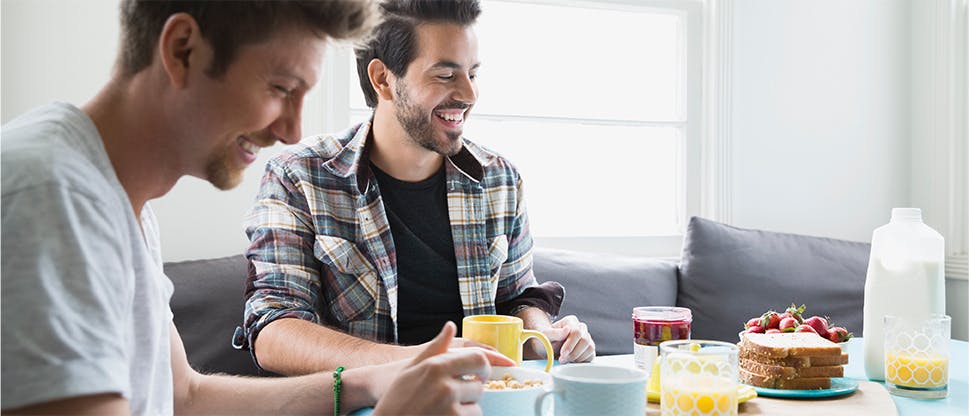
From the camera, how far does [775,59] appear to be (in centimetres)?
300

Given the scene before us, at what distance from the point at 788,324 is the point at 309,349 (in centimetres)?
85

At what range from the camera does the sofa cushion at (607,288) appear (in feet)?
7.92

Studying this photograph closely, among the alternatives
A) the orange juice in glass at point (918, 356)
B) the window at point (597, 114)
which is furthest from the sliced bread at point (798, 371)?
the window at point (597, 114)

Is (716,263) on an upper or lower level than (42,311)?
lower

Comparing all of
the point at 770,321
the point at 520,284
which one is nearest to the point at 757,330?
the point at 770,321

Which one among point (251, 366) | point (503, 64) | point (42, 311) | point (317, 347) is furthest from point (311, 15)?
point (503, 64)

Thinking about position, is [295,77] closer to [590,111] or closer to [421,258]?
[421,258]

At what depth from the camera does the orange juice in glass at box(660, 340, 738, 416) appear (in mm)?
1029

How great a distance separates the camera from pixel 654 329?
1.27 metres

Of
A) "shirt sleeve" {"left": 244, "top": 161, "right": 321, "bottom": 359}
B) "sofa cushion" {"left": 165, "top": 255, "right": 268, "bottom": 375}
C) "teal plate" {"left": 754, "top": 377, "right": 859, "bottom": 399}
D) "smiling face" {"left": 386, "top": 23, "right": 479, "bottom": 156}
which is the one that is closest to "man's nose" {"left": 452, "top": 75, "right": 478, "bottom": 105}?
"smiling face" {"left": 386, "top": 23, "right": 479, "bottom": 156}

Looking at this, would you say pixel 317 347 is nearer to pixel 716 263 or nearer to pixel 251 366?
pixel 251 366

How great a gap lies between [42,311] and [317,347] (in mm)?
849

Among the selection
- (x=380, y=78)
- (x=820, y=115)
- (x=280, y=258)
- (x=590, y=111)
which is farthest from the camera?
(x=820, y=115)

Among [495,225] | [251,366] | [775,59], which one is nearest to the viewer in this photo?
[495,225]
